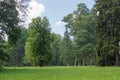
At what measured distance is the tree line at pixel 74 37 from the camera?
37.7 metres

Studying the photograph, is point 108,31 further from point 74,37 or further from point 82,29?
point 74,37

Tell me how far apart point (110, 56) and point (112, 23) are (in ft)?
17.4

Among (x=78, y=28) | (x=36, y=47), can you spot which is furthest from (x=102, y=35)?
(x=78, y=28)

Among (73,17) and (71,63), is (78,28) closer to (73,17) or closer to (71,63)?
(73,17)

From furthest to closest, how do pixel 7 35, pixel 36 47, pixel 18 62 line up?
pixel 18 62 → pixel 36 47 → pixel 7 35

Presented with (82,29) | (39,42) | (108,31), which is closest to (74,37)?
(82,29)

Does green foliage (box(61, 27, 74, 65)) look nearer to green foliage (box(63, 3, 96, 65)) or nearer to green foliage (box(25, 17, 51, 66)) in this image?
green foliage (box(63, 3, 96, 65))

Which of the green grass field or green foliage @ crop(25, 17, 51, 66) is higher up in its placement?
green foliage @ crop(25, 17, 51, 66)

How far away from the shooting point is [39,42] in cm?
6500

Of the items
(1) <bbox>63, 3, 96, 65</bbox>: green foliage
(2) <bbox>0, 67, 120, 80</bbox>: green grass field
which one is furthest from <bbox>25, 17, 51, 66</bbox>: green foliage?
(2) <bbox>0, 67, 120, 80</bbox>: green grass field

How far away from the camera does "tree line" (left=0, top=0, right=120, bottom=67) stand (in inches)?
1484

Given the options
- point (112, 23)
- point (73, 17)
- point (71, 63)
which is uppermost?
point (73, 17)

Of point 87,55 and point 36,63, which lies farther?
point 87,55

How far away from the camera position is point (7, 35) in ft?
124
